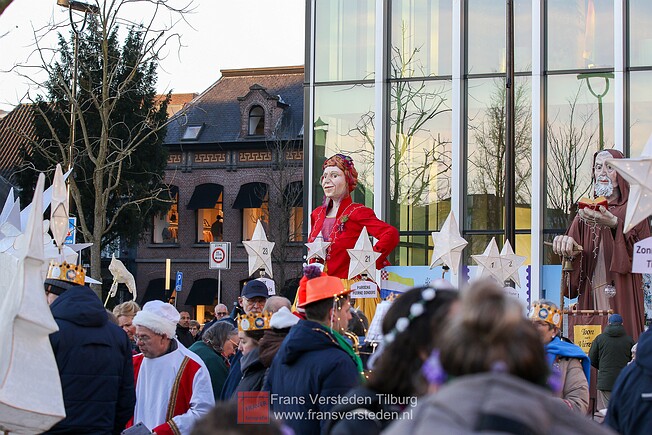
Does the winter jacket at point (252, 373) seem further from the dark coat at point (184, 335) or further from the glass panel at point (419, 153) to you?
the glass panel at point (419, 153)

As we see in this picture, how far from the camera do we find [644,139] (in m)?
23.1

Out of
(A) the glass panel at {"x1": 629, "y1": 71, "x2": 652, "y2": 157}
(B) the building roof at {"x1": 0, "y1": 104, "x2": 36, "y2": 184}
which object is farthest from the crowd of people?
(B) the building roof at {"x1": 0, "y1": 104, "x2": 36, "y2": 184}

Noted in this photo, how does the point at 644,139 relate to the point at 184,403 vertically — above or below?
above

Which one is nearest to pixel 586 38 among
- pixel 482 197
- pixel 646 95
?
pixel 646 95

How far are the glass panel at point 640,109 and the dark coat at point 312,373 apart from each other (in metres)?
18.6

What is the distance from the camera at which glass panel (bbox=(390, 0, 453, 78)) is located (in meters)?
25.1

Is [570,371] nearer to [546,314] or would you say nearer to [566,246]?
[546,314]

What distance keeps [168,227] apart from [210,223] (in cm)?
217

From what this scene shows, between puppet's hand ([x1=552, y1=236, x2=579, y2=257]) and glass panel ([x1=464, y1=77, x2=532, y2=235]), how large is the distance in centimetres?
1272

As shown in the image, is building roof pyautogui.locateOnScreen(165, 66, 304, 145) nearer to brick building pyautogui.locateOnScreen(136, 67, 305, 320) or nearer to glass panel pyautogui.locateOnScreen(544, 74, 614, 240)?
brick building pyautogui.locateOnScreen(136, 67, 305, 320)

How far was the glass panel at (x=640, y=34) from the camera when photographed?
23.2m

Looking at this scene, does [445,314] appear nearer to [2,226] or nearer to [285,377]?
[285,377]

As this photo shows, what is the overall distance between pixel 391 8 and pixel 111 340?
770 inches

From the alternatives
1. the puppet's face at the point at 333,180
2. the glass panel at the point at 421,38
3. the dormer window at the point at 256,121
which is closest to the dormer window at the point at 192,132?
the dormer window at the point at 256,121
